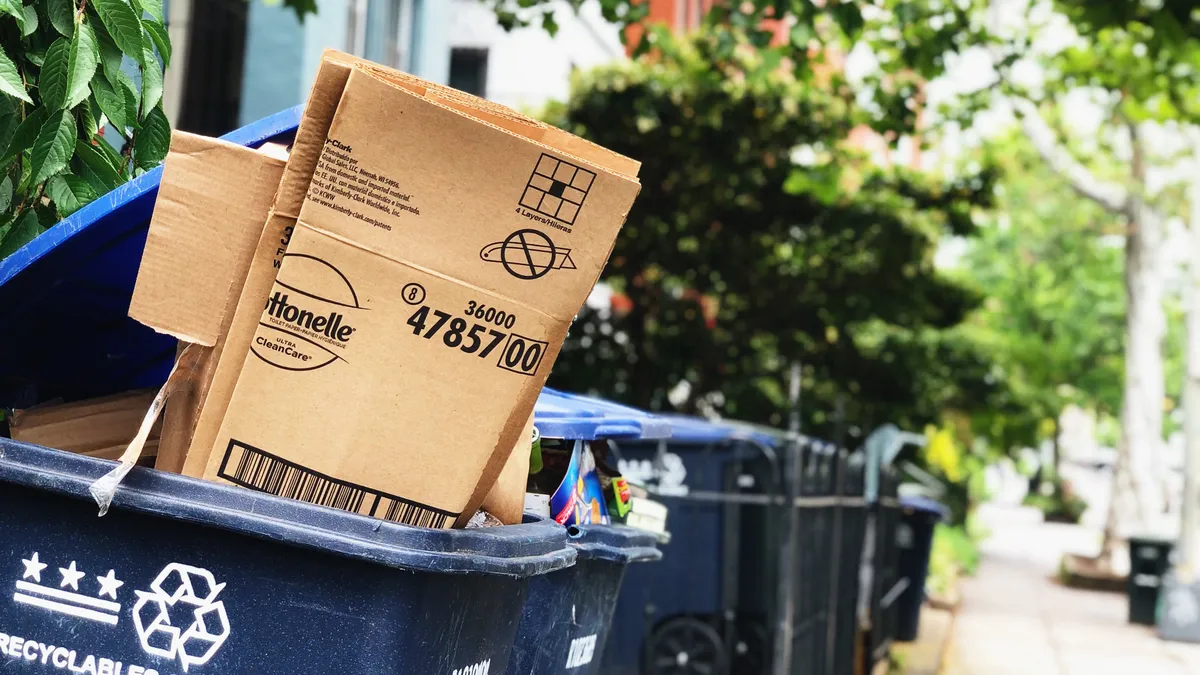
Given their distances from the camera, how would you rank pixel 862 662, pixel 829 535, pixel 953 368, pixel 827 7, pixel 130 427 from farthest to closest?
pixel 953 368, pixel 862 662, pixel 829 535, pixel 827 7, pixel 130 427

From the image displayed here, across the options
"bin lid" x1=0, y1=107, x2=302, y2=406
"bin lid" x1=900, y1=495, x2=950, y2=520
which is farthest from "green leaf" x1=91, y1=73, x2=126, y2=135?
"bin lid" x1=900, y1=495, x2=950, y2=520

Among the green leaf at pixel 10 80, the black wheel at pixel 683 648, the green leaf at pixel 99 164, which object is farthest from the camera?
the black wheel at pixel 683 648

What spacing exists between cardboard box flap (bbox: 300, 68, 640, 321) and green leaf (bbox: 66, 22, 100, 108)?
784 mm

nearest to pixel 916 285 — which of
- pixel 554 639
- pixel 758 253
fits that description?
pixel 758 253

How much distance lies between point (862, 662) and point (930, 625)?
A: 508cm

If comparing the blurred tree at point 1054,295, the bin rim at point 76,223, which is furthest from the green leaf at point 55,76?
the blurred tree at point 1054,295

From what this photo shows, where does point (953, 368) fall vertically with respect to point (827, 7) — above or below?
below

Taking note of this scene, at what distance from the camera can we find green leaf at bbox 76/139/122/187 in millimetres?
2680

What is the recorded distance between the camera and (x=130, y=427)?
2443 millimetres

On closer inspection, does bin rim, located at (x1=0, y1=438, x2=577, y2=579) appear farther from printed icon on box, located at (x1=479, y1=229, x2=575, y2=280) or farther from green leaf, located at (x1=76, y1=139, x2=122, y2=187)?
green leaf, located at (x1=76, y1=139, x2=122, y2=187)

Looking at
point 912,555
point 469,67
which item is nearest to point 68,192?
point 912,555

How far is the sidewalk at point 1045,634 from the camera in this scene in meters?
11.7

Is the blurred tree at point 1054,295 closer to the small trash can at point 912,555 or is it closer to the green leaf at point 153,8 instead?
the small trash can at point 912,555

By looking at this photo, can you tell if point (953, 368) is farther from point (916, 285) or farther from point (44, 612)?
point (44, 612)
